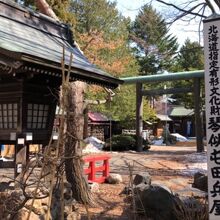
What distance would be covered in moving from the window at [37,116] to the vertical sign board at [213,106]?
8.41ft

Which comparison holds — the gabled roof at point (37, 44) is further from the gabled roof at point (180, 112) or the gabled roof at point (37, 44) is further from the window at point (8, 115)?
the gabled roof at point (180, 112)

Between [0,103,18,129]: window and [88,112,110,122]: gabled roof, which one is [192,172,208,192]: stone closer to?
[0,103,18,129]: window

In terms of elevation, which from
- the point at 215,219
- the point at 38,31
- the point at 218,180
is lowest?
the point at 215,219

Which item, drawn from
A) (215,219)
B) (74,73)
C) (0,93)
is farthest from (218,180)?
(0,93)

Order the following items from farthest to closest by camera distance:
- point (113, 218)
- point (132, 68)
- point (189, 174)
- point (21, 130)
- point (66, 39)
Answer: point (132, 68), point (189, 174), point (66, 39), point (113, 218), point (21, 130)

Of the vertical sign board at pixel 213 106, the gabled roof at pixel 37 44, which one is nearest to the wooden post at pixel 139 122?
the gabled roof at pixel 37 44

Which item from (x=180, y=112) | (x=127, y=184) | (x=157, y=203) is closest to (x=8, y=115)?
(x=157, y=203)

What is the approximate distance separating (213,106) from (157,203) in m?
2.40

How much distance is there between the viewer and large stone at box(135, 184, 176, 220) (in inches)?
230

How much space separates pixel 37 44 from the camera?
5.61 m

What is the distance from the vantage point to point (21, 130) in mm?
5301

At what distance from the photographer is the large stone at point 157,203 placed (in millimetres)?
5848

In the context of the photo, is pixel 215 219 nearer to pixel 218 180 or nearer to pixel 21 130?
pixel 218 180

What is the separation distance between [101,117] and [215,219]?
28001mm
